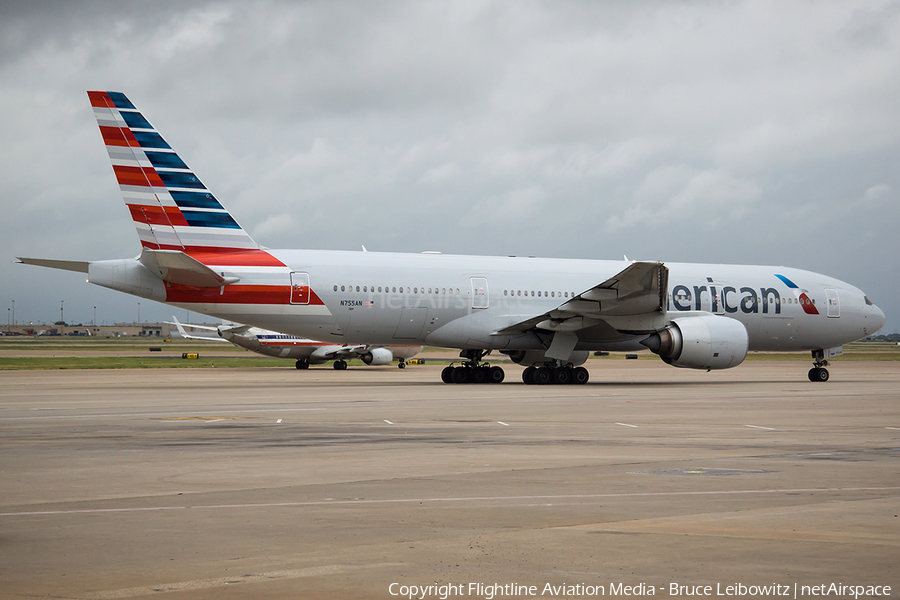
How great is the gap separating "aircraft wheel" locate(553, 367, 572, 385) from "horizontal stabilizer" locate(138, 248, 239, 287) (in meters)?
10.6

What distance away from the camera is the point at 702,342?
28094mm

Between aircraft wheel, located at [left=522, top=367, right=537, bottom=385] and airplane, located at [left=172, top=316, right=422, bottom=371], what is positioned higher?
airplane, located at [left=172, top=316, right=422, bottom=371]

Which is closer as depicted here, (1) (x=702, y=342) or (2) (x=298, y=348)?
(1) (x=702, y=342)

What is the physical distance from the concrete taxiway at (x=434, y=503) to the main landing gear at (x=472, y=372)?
14534 millimetres

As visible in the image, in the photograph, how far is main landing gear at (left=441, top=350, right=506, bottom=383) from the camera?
101ft

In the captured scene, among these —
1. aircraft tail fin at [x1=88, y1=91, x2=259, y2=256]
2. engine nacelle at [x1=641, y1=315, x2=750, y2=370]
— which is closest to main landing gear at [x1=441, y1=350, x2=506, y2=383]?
engine nacelle at [x1=641, y1=315, x2=750, y2=370]

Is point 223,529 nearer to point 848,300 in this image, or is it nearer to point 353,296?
point 353,296

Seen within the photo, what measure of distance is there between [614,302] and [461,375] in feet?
20.6

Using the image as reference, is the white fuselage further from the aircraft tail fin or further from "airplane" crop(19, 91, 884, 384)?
the aircraft tail fin

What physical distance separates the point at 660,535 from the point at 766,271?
28.6 m

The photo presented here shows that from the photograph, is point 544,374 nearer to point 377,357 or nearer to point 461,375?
point 461,375

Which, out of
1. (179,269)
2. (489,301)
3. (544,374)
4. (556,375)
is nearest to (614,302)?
(556,375)

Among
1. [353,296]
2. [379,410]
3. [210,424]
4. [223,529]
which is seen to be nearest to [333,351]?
[353,296]

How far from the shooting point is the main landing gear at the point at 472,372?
101ft
